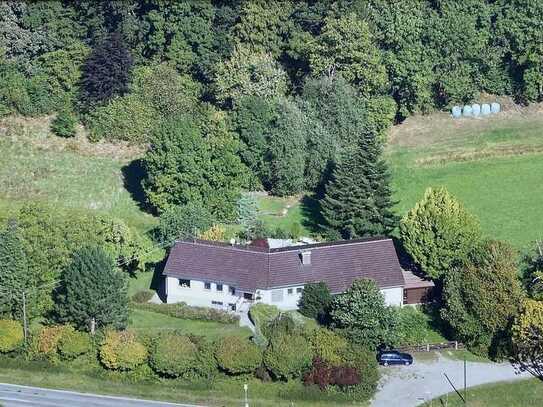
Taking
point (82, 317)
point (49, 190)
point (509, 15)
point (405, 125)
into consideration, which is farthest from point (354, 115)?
point (82, 317)

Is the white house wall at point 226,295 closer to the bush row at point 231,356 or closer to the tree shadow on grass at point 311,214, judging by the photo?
the bush row at point 231,356

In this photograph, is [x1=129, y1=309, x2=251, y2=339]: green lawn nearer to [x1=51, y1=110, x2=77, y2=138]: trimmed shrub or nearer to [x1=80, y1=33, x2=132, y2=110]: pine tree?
[x1=51, y1=110, x2=77, y2=138]: trimmed shrub

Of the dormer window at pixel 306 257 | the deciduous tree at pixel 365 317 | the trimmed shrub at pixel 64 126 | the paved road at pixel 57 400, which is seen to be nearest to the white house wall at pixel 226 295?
the dormer window at pixel 306 257

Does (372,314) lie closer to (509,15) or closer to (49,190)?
(49,190)

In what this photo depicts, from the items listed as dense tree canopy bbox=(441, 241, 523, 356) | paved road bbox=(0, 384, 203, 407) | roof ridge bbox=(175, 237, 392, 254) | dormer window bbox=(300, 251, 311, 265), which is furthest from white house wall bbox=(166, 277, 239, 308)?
dense tree canopy bbox=(441, 241, 523, 356)

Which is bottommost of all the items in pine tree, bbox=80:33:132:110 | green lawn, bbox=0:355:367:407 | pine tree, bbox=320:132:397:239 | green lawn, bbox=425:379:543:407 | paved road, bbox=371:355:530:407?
green lawn, bbox=425:379:543:407

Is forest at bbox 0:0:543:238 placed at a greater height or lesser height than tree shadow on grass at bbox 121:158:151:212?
greater

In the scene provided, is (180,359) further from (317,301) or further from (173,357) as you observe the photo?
(317,301)
